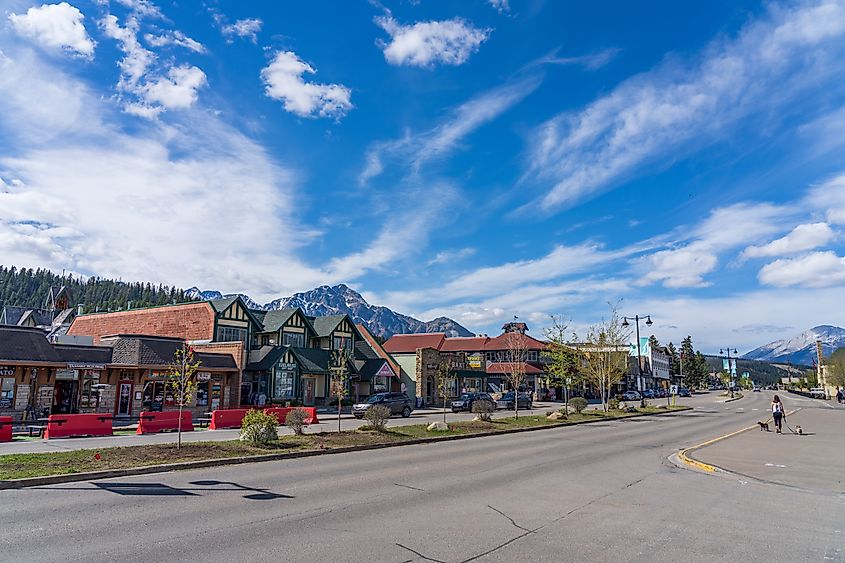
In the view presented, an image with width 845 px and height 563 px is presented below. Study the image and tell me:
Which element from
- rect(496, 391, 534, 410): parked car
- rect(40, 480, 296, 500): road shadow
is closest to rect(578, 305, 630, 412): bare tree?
rect(496, 391, 534, 410): parked car

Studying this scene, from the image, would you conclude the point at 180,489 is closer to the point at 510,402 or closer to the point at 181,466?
the point at 181,466

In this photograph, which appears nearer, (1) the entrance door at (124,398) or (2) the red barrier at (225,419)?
(2) the red barrier at (225,419)

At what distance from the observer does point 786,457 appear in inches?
757

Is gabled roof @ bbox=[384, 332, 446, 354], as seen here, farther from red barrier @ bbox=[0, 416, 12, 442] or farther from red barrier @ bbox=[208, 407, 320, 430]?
red barrier @ bbox=[0, 416, 12, 442]

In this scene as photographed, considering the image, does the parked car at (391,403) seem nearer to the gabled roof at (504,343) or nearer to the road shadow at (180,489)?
the road shadow at (180,489)

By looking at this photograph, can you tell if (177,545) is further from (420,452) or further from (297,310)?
(297,310)

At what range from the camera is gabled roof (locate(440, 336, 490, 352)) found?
79.4 meters

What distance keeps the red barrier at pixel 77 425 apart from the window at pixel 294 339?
27.2 metres

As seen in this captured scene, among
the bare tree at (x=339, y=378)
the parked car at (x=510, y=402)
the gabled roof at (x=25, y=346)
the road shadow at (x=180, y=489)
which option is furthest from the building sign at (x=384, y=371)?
the road shadow at (x=180, y=489)

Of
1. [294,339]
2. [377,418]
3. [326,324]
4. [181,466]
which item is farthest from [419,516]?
[326,324]

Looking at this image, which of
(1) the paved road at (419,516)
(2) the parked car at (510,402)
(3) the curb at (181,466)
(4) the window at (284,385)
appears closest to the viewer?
(1) the paved road at (419,516)

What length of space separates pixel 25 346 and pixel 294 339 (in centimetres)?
2336

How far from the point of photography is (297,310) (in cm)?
5294

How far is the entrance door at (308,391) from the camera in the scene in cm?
4888
